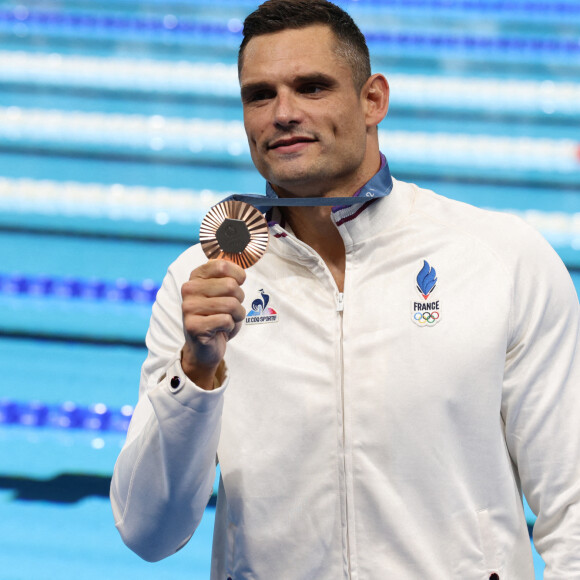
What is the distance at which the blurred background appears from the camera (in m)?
2.96

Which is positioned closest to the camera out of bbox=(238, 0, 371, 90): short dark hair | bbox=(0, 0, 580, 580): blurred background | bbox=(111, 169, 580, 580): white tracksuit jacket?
bbox=(111, 169, 580, 580): white tracksuit jacket

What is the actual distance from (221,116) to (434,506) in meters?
3.42

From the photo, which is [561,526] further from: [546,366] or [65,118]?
[65,118]

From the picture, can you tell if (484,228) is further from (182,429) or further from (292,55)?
(182,429)

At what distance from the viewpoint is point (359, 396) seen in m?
1.17

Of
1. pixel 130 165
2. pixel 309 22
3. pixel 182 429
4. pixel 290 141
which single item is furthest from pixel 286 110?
pixel 130 165

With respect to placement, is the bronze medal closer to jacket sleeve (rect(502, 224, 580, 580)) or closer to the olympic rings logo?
the olympic rings logo

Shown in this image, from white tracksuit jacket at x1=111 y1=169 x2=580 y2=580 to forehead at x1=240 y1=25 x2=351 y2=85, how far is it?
254mm

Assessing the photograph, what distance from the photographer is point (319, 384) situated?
1.19 m

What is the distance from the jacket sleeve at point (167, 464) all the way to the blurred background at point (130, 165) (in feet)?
4.99

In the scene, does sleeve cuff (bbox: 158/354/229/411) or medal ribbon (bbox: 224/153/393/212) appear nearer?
sleeve cuff (bbox: 158/354/229/411)

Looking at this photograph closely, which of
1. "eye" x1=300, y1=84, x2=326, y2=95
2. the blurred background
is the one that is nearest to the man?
"eye" x1=300, y1=84, x2=326, y2=95

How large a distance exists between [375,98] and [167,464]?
0.68 meters

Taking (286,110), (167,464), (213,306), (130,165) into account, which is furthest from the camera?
(130,165)
